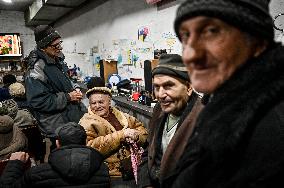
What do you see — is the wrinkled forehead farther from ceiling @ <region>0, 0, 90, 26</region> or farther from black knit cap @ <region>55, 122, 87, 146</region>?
ceiling @ <region>0, 0, 90, 26</region>

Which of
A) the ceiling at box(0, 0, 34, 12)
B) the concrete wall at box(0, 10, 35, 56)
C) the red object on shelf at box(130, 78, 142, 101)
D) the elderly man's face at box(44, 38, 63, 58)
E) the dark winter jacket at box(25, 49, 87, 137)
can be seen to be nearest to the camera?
the dark winter jacket at box(25, 49, 87, 137)

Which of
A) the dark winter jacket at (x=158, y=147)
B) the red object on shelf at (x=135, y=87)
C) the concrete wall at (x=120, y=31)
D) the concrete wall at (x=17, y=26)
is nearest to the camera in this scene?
the dark winter jacket at (x=158, y=147)

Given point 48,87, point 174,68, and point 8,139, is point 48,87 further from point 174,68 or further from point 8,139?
point 174,68

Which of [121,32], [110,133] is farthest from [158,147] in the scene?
[121,32]

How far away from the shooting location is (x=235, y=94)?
61 cm

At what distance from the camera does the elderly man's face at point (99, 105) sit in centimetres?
265

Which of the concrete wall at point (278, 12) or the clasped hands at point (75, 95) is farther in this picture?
the clasped hands at point (75, 95)

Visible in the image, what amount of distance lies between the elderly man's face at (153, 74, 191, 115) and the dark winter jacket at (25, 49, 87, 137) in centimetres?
159

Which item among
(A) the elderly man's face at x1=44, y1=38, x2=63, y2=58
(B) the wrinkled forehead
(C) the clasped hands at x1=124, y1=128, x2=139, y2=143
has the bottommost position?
(C) the clasped hands at x1=124, y1=128, x2=139, y2=143

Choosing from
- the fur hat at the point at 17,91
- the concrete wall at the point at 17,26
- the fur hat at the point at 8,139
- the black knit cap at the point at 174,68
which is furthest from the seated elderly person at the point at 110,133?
the concrete wall at the point at 17,26

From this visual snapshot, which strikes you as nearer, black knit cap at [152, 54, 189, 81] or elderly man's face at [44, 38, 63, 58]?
black knit cap at [152, 54, 189, 81]

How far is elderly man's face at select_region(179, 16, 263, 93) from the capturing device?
0.63 meters

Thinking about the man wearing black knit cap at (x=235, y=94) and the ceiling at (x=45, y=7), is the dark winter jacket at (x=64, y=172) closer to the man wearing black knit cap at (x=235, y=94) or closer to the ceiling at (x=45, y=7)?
the man wearing black knit cap at (x=235, y=94)

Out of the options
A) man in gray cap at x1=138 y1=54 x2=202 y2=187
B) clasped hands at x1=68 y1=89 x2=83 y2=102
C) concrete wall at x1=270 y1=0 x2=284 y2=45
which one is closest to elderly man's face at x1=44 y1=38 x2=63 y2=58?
clasped hands at x1=68 y1=89 x2=83 y2=102
